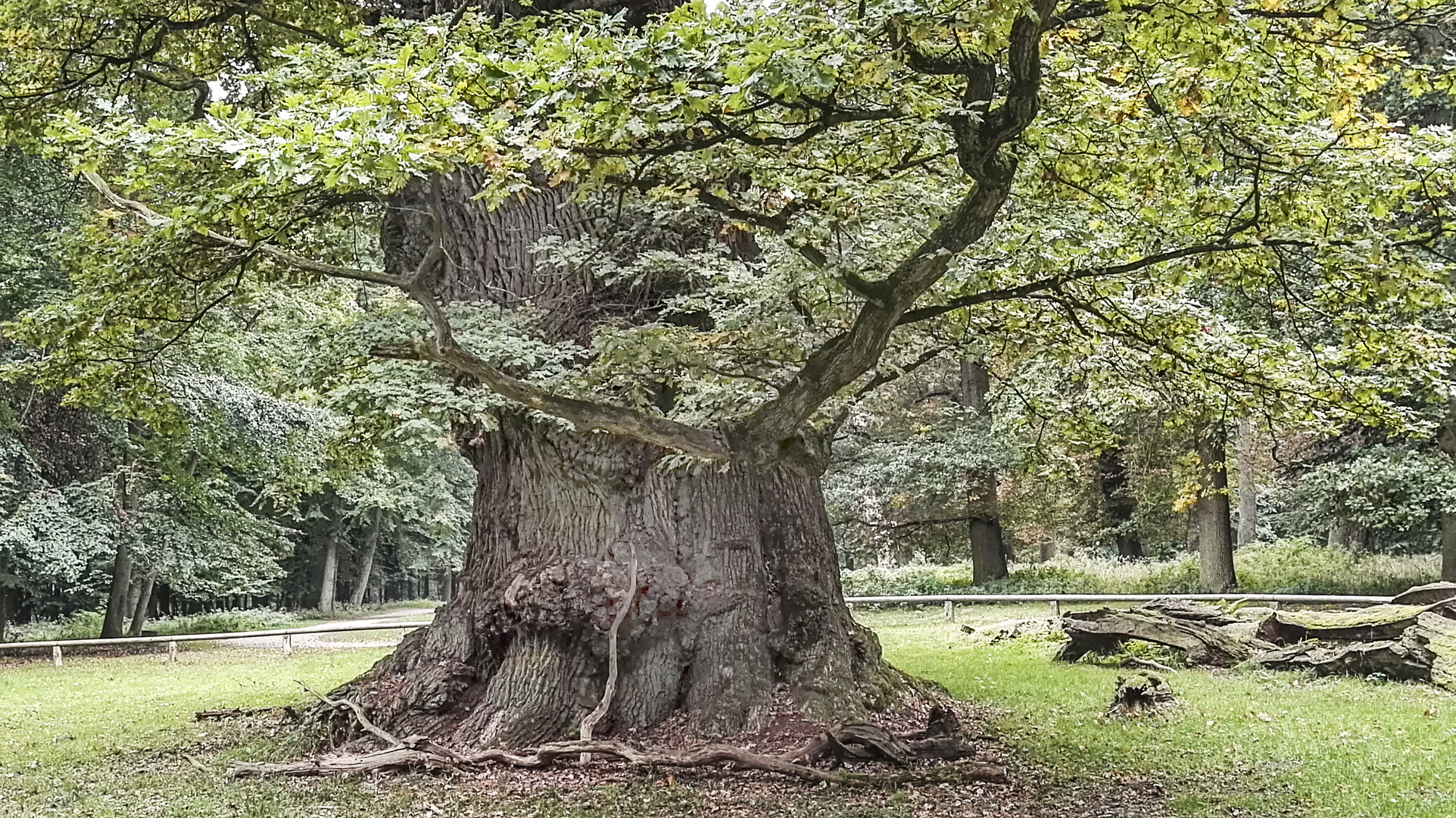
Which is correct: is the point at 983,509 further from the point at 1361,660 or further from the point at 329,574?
the point at 329,574

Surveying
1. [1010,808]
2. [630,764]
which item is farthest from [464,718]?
[1010,808]

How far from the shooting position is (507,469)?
31.2 feet

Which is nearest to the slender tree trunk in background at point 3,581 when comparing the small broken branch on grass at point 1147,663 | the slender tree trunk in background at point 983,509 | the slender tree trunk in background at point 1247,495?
the slender tree trunk in background at point 983,509

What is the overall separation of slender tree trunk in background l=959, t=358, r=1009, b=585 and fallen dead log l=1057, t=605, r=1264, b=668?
8819 millimetres

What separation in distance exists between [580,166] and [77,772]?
6.81m

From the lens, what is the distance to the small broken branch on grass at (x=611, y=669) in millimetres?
8055

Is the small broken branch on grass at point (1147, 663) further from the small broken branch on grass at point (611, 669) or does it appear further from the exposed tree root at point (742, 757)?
the small broken branch on grass at point (611, 669)

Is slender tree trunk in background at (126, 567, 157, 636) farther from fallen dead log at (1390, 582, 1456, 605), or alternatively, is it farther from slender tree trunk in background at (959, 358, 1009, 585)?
fallen dead log at (1390, 582, 1456, 605)

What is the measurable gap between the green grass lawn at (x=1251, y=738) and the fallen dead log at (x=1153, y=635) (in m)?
0.53

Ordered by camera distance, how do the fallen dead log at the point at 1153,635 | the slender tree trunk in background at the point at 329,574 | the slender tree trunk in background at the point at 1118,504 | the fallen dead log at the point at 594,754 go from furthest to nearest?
the slender tree trunk in background at the point at 329,574 → the slender tree trunk in background at the point at 1118,504 → the fallen dead log at the point at 1153,635 → the fallen dead log at the point at 594,754

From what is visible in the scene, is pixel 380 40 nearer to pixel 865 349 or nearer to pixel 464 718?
pixel 865 349

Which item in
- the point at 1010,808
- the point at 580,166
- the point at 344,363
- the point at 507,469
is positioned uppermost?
the point at 580,166

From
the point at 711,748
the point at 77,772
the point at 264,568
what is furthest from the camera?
the point at 264,568

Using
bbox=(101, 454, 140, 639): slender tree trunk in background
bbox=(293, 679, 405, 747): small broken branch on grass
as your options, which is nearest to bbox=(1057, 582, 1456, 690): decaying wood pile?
bbox=(293, 679, 405, 747): small broken branch on grass
